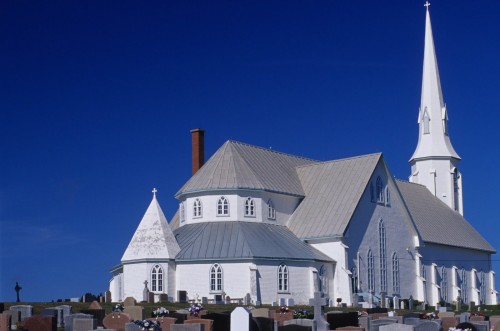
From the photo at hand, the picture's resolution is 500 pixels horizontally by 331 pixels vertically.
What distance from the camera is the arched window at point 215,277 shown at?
185 ft

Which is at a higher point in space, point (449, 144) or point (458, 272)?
point (449, 144)

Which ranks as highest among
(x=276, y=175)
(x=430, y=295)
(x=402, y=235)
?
(x=276, y=175)

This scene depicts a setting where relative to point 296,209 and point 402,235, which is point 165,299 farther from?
point 402,235

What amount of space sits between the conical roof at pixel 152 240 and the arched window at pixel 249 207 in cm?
622

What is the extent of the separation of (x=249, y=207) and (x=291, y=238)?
351cm

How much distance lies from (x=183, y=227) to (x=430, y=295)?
1997 cm

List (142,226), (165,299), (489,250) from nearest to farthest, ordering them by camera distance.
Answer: (165,299) < (142,226) < (489,250)

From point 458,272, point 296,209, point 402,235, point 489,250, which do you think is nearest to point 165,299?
point 296,209

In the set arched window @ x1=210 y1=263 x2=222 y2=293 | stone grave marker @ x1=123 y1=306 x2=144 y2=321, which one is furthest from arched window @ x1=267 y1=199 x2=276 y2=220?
stone grave marker @ x1=123 y1=306 x2=144 y2=321

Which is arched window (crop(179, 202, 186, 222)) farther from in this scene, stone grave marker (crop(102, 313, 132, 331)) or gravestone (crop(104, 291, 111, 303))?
stone grave marker (crop(102, 313, 132, 331))

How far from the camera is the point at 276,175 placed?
219 feet

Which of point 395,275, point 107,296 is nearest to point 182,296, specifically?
Result: point 107,296

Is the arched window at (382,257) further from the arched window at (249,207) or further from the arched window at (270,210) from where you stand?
the arched window at (249,207)

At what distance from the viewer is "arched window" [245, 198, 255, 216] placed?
6262cm
